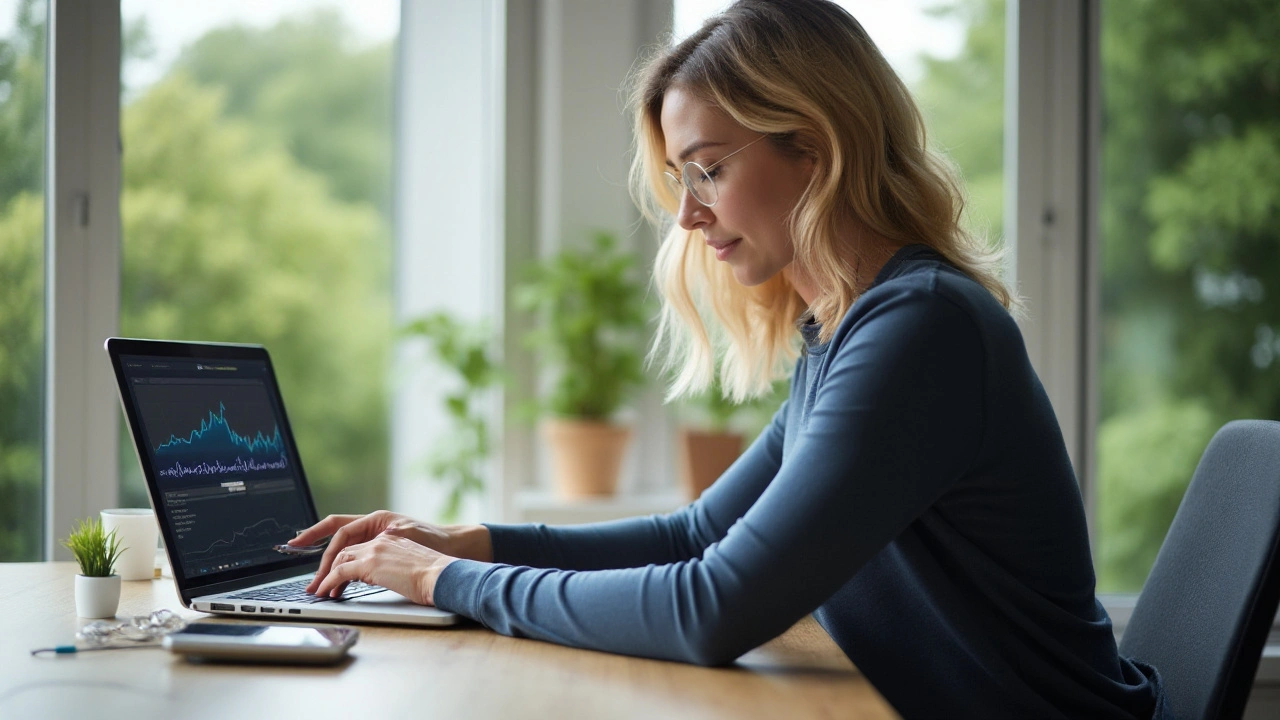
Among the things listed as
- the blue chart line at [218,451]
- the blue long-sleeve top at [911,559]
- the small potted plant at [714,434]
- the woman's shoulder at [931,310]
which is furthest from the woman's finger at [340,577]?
the small potted plant at [714,434]

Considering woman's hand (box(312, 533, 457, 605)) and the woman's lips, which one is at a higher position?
the woman's lips

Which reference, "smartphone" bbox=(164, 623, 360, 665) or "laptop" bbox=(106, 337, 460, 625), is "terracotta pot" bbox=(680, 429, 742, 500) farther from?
"smartphone" bbox=(164, 623, 360, 665)

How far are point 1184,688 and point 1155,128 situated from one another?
2015 mm

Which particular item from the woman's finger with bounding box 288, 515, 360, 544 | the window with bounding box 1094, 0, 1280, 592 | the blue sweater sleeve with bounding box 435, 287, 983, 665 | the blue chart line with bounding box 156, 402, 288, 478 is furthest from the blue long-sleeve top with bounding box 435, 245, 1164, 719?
the window with bounding box 1094, 0, 1280, 592

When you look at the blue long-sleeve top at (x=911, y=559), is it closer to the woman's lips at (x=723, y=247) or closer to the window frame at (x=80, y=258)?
the woman's lips at (x=723, y=247)

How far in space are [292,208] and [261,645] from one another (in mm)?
3403

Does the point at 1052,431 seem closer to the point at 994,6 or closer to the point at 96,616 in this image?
the point at 96,616

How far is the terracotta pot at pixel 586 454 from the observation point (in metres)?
2.65

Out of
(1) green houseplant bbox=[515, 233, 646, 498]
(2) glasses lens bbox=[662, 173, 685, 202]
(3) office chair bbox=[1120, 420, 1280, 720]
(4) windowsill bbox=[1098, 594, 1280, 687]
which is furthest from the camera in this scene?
(1) green houseplant bbox=[515, 233, 646, 498]

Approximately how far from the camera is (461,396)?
2793 mm

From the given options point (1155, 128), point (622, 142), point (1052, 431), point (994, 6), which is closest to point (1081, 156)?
point (1155, 128)

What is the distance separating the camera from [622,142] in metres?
2.79

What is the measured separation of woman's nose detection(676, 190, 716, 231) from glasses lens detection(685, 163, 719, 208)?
1cm

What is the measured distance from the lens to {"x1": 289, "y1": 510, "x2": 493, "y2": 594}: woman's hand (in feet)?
4.30
